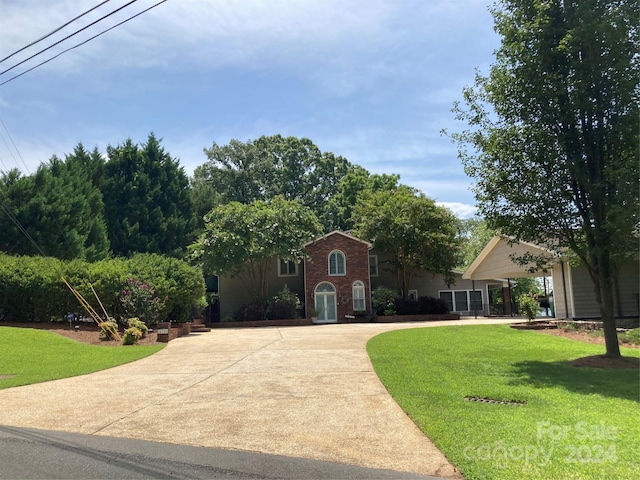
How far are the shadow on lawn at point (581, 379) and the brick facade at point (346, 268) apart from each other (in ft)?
68.5

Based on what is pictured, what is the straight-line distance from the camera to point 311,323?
29828 mm

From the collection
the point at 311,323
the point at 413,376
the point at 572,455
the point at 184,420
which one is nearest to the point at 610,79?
the point at 413,376

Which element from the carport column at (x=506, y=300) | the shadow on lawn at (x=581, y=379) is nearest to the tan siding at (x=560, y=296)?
the shadow on lawn at (x=581, y=379)

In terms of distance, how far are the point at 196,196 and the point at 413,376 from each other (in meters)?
37.2

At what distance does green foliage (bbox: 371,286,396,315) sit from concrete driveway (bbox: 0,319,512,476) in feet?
61.8

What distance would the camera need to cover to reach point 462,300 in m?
37.0

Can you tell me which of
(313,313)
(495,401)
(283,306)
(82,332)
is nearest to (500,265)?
(313,313)

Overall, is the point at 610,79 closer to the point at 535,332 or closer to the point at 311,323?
the point at 535,332

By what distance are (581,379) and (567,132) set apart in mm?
5279

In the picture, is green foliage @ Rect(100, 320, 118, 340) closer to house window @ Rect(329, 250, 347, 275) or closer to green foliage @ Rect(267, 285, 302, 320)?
green foliage @ Rect(267, 285, 302, 320)

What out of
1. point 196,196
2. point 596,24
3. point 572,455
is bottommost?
point 572,455

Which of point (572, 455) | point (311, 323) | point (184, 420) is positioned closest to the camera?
point (572, 455)

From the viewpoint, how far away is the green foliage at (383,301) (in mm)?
30936

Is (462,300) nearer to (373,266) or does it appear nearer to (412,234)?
(373,266)
